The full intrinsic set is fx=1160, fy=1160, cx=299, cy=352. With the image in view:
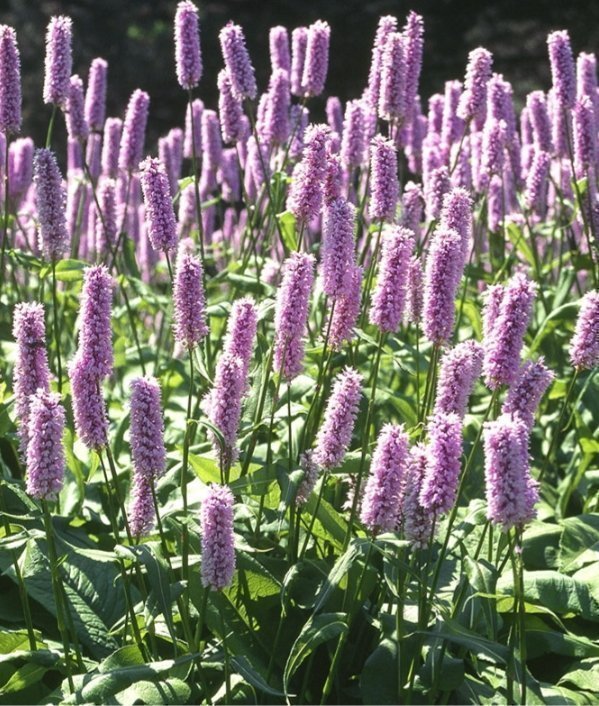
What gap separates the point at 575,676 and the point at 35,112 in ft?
74.9

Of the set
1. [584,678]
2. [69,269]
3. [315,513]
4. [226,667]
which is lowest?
[584,678]

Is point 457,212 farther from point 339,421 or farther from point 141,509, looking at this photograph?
point 141,509

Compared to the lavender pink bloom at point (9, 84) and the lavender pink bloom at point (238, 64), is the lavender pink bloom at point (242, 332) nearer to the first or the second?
the lavender pink bloom at point (9, 84)

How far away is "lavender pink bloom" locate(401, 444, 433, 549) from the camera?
309cm

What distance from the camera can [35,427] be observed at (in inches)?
117

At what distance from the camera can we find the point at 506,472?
2744 millimetres

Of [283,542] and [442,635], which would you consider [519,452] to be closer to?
[442,635]

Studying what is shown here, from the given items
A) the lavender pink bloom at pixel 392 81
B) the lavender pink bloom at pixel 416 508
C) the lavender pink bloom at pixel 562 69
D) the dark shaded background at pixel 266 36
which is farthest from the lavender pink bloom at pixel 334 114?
the dark shaded background at pixel 266 36

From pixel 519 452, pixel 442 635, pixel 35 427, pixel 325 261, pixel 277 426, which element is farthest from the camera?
pixel 277 426

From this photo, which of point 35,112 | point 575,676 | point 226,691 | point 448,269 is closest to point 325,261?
point 448,269

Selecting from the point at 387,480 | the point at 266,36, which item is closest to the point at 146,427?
the point at 387,480

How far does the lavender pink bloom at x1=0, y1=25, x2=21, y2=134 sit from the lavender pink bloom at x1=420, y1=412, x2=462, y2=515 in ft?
7.60

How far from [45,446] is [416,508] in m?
0.99

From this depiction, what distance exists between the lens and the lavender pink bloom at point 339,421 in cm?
320
